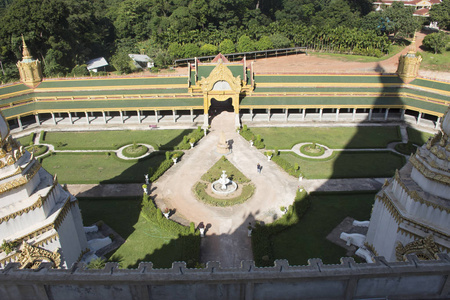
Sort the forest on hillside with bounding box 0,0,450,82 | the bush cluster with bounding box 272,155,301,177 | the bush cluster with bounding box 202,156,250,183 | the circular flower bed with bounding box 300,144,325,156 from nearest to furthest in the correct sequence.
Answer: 1. the bush cluster with bounding box 202,156,250,183
2. the bush cluster with bounding box 272,155,301,177
3. the circular flower bed with bounding box 300,144,325,156
4. the forest on hillside with bounding box 0,0,450,82

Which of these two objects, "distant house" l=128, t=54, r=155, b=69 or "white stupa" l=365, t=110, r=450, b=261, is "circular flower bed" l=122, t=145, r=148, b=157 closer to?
"white stupa" l=365, t=110, r=450, b=261

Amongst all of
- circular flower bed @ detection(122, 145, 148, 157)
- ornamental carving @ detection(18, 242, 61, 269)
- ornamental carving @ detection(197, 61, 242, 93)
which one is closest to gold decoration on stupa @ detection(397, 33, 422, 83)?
ornamental carving @ detection(197, 61, 242, 93)

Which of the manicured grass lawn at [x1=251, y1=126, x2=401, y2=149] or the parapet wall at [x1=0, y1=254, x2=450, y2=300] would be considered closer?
the parapet wall at [x1=0, y1=254, x2=450, y2=300]

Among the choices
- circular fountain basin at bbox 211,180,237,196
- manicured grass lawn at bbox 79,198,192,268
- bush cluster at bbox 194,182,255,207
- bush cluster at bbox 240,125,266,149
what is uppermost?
bush cluster at bbox 240,125,266,149

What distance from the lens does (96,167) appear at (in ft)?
150

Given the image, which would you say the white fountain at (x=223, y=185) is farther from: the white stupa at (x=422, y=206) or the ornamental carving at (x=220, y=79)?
the ornamental carving at (x=220, y=79)

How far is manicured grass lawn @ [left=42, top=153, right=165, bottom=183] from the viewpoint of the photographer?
42.7m

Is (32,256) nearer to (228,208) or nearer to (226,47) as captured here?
(228,208)

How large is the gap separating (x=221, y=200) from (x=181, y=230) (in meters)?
6.94

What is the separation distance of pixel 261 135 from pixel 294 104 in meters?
9.20

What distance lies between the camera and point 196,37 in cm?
10306

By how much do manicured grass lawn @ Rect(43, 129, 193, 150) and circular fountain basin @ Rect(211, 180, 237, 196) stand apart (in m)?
12.4

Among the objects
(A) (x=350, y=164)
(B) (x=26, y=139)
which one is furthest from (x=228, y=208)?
(B) (x=26, y=139)

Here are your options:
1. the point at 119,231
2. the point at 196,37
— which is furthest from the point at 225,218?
the point at 196,37
